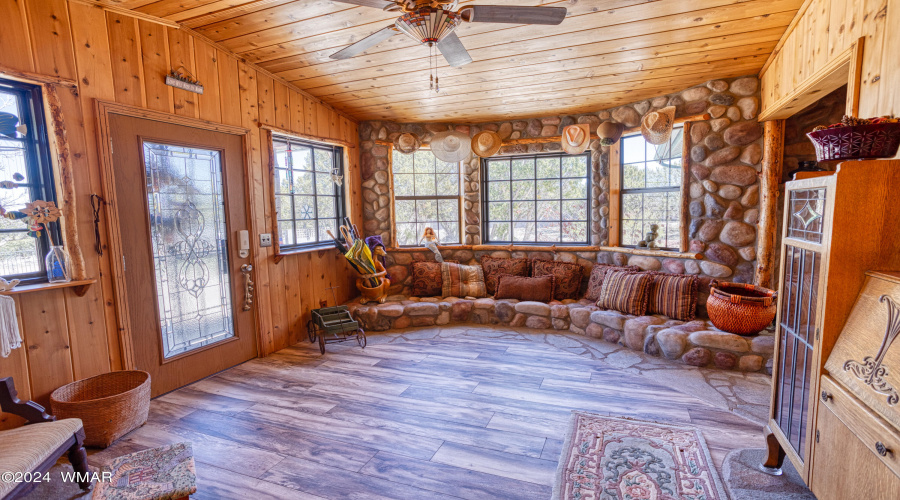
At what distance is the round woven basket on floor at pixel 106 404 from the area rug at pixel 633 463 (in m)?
2.45

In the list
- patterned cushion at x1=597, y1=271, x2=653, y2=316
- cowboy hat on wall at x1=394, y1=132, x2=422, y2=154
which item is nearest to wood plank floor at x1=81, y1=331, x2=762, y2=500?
patterned cushion at x1=597, y1=271, x2=653, y2=316

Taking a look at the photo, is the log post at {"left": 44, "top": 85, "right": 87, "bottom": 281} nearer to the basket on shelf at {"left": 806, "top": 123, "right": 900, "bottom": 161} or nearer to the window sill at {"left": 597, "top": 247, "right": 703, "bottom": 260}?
the basket on shelf at {"left": 806, "top": 123, "right": 900, "bottom": 161}

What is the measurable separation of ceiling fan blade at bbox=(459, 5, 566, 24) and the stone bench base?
277cm

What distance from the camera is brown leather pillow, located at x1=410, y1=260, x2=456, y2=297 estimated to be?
202 inches

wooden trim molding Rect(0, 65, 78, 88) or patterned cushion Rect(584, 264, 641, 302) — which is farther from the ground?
wooden trim molding Rect(0, 65, 78, 88)

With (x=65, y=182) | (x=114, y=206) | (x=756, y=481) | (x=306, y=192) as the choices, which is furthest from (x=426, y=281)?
(x=756, y=481)

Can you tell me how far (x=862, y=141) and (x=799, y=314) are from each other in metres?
0.73

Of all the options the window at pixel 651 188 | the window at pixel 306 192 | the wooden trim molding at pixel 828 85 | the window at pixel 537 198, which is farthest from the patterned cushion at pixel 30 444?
the window at pixel 651 188

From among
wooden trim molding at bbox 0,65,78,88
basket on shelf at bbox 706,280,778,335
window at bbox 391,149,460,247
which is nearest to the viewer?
wooden trim molding at bbox 0,65,78,88

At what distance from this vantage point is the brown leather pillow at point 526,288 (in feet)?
15.8

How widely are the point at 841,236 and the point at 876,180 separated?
21 centimetres

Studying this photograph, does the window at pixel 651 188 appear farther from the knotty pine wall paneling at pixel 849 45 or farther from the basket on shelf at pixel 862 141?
the basket on shelf at pixel 862 141

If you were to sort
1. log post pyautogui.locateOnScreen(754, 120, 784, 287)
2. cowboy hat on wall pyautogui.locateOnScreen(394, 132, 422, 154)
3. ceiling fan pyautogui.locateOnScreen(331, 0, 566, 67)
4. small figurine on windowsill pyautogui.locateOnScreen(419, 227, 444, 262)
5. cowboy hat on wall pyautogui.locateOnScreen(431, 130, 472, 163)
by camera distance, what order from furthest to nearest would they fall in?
small figurine on windowsill pyautogui.locateOnScreen(419, 227, 444, 262) → cowboy hat on wall pyautogui.locateOnScreen(394, 132, 422, 154) → cowboy hat on wall pyautogui.locateOnScreen(431, 130, 472, 163) → log post pyautogui.locateOnScreen(754, 120, 784, 287) → ceiling fan pyautogui.locateOnScreen(331, 0, 566, 67)

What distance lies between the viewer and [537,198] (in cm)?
531
